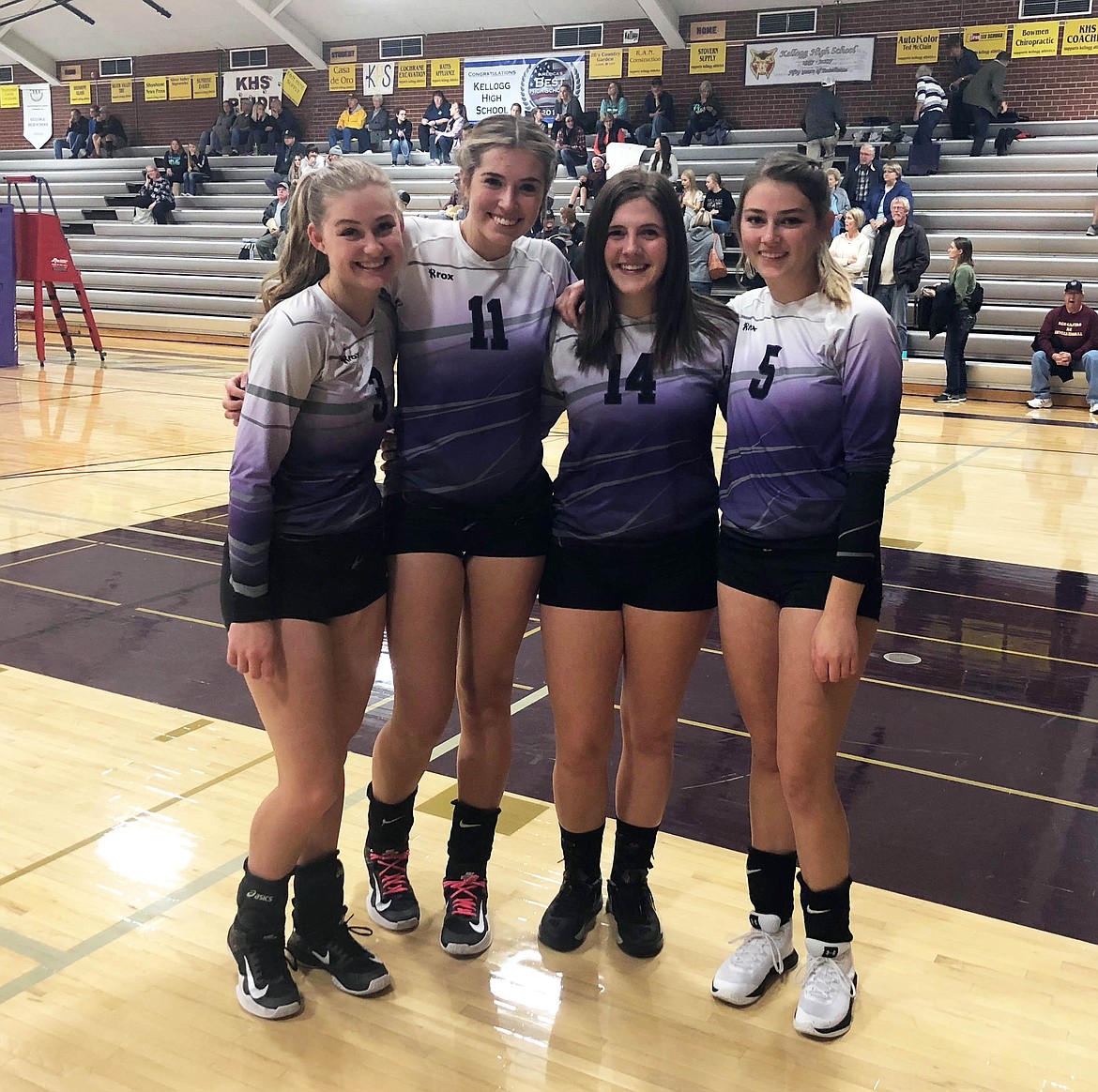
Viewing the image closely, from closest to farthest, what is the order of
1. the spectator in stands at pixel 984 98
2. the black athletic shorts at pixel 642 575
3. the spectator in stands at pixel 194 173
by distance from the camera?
the black athletic shorts at pixel 642 575, the spectator in stands at pixel 984 98, the spectator in stands at pixel 194 173

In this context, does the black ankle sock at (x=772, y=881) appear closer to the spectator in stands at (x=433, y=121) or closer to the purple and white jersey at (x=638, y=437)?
the purple and white jersey at (x=638, y=437)

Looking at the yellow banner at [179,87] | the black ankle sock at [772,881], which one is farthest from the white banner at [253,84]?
the black ankle sock at [772,881]

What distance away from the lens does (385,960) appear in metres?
2.39

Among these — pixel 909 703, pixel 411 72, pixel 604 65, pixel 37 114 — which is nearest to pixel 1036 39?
pixel 604 65

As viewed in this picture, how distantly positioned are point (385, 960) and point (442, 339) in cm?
127

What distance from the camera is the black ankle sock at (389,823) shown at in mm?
2510

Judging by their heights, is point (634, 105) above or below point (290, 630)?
above

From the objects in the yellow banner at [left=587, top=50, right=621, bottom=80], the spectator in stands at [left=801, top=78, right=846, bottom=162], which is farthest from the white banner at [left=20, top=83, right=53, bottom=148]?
the spectator in stands at [left=801, top=78, right=846, bottom=162]

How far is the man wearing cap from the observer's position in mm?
10422

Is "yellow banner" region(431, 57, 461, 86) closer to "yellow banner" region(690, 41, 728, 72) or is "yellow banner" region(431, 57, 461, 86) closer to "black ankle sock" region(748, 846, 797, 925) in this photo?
"yellow banner" region(690, 41, 728, 72)

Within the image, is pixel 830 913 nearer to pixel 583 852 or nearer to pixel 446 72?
pixel 583 852

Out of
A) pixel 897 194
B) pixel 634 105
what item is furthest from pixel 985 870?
pixel 634 105

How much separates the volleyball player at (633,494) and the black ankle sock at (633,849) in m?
0.06

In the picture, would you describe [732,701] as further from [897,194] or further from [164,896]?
[897,194]
